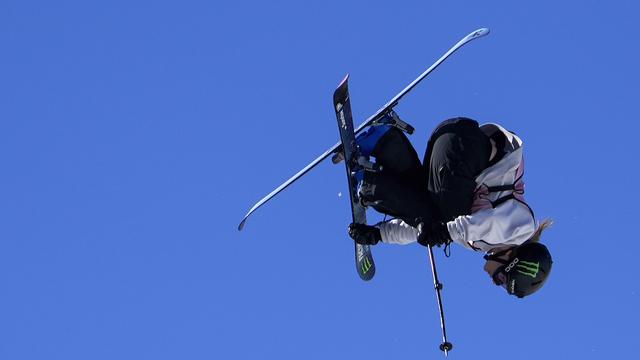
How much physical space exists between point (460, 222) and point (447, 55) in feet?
8.40

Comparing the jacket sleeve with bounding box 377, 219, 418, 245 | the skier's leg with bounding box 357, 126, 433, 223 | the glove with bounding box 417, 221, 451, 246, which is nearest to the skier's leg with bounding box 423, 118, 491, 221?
the glove with bounding box 417, 221, 451, 246

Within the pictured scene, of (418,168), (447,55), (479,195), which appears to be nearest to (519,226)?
(479,195)

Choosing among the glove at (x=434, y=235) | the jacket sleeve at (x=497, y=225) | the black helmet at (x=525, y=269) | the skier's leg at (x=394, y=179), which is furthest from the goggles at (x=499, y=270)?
the skier's leg at (x=394, y=179)

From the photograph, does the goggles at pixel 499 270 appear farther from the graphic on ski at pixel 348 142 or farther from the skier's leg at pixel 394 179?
the graphic on ski at pixel 348 142

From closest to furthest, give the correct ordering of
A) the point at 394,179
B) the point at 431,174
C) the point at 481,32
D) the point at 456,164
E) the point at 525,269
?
the point at 456,164 < the point at 431,174 < the point at 394,179 < the point at 525,269 < the point at 481,32

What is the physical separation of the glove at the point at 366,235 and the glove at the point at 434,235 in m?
0.76

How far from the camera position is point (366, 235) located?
11.5 metres

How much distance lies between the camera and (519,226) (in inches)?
424

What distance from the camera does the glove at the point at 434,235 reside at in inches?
424

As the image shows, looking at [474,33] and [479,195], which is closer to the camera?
[479,195]

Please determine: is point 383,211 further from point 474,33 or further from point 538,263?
point 474,33

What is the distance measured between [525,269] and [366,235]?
171 cm

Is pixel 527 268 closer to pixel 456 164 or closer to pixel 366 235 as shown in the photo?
pixel 456 164

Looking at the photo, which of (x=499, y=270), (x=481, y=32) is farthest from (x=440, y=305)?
(x=481, y=32)
